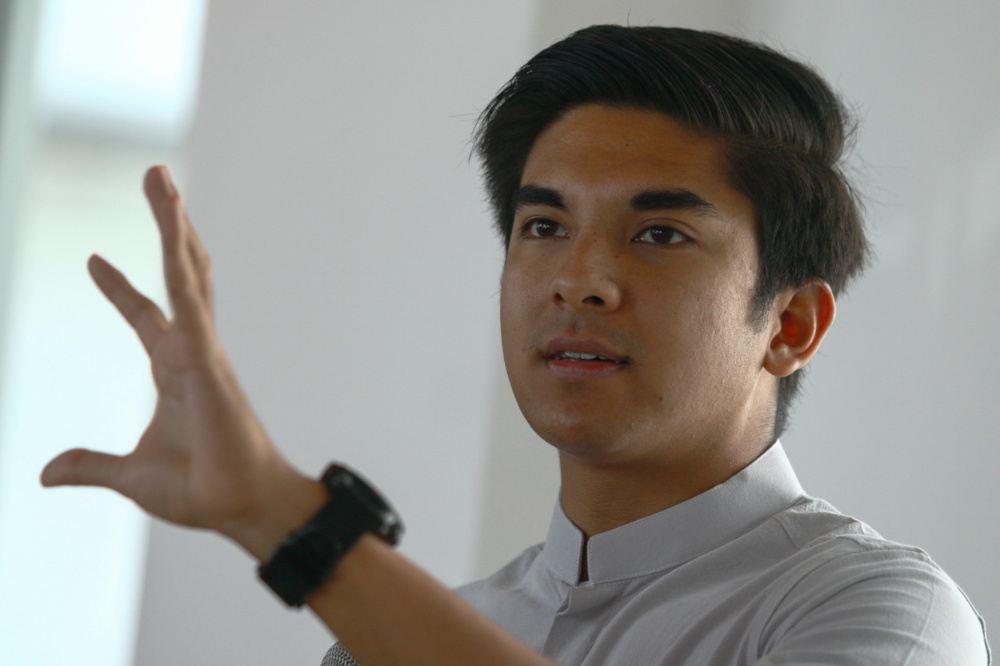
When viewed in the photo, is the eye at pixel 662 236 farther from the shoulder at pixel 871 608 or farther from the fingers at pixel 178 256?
the fingers at pixel 178 256

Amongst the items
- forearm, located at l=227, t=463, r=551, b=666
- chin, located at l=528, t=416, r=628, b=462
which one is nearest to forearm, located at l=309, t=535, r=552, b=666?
forearm, located at l=227, t=463, r=551, b=666

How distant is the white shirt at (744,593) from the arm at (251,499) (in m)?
0.35

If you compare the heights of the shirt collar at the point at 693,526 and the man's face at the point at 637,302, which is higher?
the man's face at the point at 637,302

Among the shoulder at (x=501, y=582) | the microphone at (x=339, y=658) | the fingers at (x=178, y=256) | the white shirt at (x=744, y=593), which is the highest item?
the fingers at (x=178, y=256)

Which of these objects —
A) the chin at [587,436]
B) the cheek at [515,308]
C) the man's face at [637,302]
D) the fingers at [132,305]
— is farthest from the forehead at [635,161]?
the fingers at [132,305]

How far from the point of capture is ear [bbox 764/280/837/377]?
4.79 ft

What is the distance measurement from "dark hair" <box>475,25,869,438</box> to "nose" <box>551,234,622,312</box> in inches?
8.8

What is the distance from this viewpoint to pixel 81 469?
0.92 m

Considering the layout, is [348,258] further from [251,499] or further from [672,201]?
[251,499]

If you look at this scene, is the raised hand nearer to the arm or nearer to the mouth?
the arm

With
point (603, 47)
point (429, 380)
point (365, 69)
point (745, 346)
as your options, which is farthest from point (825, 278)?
point (365, 69)

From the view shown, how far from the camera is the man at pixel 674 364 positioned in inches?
40.3

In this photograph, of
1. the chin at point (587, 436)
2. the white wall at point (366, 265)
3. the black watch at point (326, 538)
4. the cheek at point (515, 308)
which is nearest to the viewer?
the black watch at point (326, 538)

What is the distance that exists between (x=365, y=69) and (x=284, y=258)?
0.56 metres
